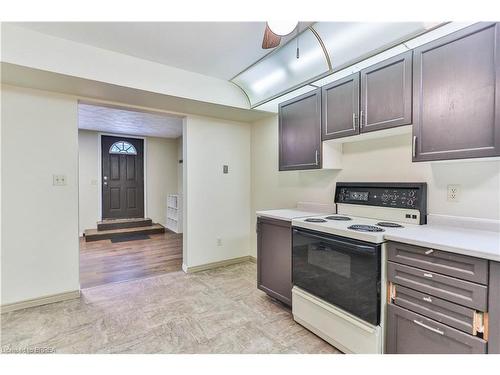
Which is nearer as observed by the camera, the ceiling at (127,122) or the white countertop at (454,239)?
the white countertop at (454,239)

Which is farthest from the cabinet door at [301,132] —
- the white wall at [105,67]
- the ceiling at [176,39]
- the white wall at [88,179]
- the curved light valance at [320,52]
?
the white wall at [88,179]

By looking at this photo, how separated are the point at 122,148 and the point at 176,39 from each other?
4.65m

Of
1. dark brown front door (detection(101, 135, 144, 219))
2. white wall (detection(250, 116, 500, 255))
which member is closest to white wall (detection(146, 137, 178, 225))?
dark brown front door (detection(101, 135, 144, 219))

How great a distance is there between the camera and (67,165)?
263cm

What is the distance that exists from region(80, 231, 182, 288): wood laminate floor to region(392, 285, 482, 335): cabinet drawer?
288 cm

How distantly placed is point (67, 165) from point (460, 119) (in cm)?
341

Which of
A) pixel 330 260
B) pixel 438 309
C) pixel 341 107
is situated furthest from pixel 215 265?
pixel 438 309

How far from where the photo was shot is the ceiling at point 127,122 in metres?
4.16

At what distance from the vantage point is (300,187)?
122 inches

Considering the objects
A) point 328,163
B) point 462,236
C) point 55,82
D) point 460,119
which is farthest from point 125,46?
point 462,236

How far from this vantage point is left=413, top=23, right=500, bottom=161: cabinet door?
1.35 m

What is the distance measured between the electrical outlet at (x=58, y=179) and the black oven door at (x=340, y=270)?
8.03 feet

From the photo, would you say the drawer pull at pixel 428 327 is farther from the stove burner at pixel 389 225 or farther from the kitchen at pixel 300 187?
the stove burner at pixel 389 225
